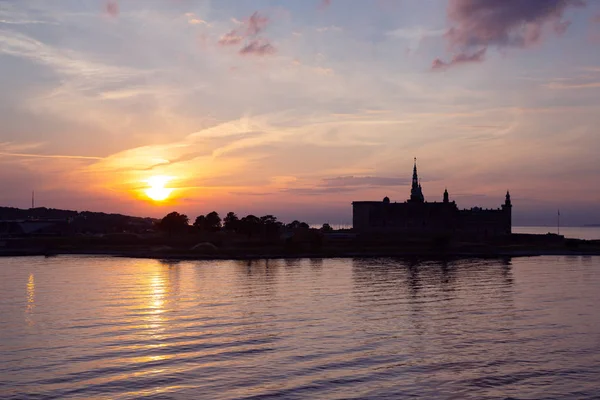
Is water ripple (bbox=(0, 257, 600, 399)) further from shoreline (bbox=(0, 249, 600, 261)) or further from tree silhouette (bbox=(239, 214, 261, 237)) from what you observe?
tree silhouette (bbox=(239, 214, 261, 237))

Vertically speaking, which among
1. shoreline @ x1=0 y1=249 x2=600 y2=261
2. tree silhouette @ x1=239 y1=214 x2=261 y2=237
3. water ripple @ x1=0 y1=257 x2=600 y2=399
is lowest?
water ripple @ x1=0 y1=257 x2=600 y2=399

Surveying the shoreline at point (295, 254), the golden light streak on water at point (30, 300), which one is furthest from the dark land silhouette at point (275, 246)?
the golden light streak on water at point (30, 300)

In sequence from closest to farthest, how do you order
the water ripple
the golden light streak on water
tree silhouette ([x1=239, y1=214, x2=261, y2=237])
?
1. the water ripple
2. the golden light streak on water
3. tree silhouette ([x1=239, y1=214, x2=261, y2=237])

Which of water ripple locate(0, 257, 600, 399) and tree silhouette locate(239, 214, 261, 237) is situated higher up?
tree silhouette locate(239, 214, 261, 237)

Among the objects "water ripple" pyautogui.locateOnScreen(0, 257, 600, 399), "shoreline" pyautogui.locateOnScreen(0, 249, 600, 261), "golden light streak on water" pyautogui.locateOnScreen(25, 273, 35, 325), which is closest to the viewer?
"water ripple" pyautogui.locateOnScreen(0, 257, 600, 399)

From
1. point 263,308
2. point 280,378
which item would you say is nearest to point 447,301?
point 263,308

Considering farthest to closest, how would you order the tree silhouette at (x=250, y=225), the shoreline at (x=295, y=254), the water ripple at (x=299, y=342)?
the tree silhouette at (x=250, y=225) < the shoreline at (x=295, y=254) < the water ripple at (x=299, y=342)

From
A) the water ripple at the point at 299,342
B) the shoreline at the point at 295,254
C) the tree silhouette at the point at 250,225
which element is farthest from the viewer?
the tree silhouette at the point at 250,225

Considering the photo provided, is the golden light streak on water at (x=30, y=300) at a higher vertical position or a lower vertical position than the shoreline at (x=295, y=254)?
lower

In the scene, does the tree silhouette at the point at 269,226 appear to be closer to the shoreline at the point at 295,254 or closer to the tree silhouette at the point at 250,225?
the tree silhouette at the point at 250,225

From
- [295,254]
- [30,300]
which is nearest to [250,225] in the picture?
[295,254]

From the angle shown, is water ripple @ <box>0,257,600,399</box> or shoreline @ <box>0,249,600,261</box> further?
shoreline @ <box>0,249,600,261</box>

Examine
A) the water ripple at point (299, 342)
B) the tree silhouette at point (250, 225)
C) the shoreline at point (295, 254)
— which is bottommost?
the water ripple at point (299, 342)

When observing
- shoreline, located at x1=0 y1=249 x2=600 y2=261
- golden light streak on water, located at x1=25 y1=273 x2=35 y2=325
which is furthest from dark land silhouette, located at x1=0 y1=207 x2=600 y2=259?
golden light streak on water, located at x1=25 y1=273 x2=35 y2=325
